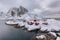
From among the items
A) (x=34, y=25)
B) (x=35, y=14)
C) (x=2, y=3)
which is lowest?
(x=34, y=25)

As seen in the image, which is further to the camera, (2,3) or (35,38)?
(2,3)

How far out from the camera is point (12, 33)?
4.55m

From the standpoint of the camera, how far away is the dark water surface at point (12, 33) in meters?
4.48

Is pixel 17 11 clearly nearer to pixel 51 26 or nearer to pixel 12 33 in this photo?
pixel 12 33

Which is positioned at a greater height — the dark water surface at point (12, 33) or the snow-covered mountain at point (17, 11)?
the snow-covered mountain at point (17, 11)

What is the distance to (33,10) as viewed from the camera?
4.60m

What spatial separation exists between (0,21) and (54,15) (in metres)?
1.45

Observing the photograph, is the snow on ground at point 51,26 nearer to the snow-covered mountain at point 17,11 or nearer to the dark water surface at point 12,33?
the dark water surface at point 12,33

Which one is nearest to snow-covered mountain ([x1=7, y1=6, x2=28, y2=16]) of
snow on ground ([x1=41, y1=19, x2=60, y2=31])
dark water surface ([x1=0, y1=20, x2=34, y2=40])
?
dark water surface ([x1=0, y1=20, x2=34, y2=40])

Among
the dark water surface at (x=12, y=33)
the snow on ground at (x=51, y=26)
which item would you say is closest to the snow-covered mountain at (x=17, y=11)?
the dark water surface at (x=12, y=33)

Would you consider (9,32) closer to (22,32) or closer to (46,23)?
(22,32)

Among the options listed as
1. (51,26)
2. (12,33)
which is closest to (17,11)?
(12,33)

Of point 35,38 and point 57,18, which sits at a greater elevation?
point 57,18

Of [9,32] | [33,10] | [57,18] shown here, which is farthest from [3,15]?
[57,18]
